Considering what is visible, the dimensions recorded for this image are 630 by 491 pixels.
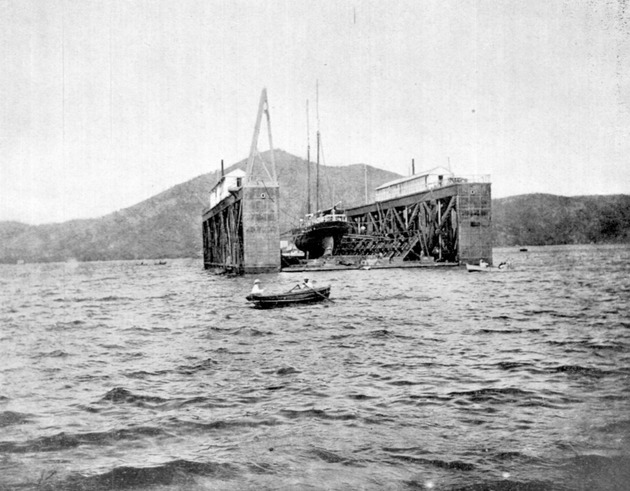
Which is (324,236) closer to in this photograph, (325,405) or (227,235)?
(227,235)

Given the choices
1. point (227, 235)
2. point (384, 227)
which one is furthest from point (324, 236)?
point (227, 235)

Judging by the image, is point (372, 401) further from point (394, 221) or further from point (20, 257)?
point (20, 257)

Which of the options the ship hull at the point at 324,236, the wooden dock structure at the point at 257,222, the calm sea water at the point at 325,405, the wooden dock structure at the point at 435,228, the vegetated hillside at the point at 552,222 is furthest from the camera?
the vegetated hillside at the point at 552,222

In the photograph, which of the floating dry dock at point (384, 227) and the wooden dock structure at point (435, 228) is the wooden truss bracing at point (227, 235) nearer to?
the floating dry dock at point (384, 227)

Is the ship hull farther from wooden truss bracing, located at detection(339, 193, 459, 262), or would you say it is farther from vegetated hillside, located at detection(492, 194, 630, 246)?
vegetated hillside, located at detection(492, 194, 630, 246)

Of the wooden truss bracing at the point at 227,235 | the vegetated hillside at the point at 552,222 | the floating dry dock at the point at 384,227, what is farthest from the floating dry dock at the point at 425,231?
the vegetated hillside at the point at 552,222

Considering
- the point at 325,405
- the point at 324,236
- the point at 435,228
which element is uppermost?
the point at 435,228

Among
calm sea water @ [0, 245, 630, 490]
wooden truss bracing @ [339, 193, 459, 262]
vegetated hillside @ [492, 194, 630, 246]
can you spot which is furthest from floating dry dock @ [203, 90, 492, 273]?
vegetated hillside @ [492, 194, 630, 246]
